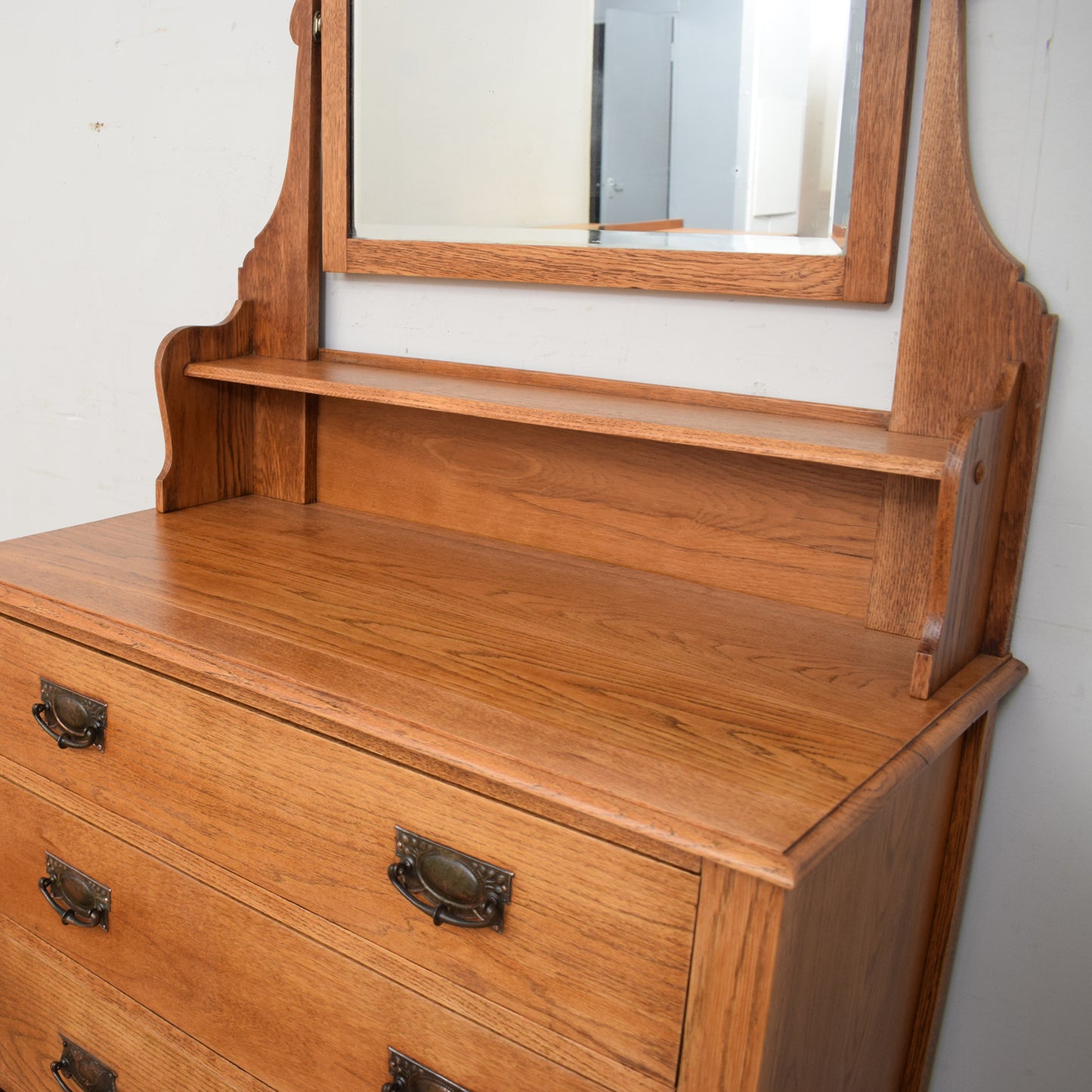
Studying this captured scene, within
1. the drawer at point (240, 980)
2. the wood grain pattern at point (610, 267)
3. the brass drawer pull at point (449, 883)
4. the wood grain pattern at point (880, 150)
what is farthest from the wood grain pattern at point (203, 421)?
the wood grain pattern at point (880, 150)

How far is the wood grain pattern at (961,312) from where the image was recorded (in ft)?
3.67

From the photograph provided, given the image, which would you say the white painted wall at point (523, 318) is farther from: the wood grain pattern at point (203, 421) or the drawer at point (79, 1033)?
the drawer at point (79, 1033)

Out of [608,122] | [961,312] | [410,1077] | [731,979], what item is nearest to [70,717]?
[410,1077]

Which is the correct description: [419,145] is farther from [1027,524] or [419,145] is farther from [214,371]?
[1027,524]

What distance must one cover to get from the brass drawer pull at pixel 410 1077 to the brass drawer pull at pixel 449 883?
0.17 meters

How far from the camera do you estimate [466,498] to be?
1.54 m

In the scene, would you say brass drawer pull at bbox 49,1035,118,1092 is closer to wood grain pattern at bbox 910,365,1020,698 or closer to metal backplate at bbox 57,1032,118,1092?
metal backplate at bbox 57,1032,118,1092

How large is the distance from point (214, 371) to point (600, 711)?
85 centimetres

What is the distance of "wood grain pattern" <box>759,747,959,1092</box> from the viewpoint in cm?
86

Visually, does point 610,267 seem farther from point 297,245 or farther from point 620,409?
point 297,245

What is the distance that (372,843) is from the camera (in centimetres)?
104

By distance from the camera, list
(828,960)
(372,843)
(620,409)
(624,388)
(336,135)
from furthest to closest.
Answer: (336,135) < (624,388) < (620,409) < (372,843) < (828,960)

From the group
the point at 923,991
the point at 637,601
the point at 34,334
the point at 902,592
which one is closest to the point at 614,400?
the point at 637,601

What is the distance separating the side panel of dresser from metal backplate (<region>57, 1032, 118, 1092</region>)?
85cm
